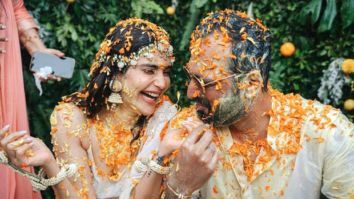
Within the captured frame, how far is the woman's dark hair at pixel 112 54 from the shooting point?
320 centimetres

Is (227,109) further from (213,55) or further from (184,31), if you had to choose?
(184,31)

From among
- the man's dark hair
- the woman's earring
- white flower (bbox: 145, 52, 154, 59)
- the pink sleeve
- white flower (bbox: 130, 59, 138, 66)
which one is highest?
the man's dark hair

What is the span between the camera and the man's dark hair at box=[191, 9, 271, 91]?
2.43 m

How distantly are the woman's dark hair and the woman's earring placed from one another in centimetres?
3

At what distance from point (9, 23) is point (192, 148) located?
1.79 m

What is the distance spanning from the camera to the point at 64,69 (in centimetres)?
361

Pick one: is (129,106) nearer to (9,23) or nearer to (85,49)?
(9,23)

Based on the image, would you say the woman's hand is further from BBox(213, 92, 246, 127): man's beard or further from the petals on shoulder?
BBox(213, 92, 246, 127): man's beard

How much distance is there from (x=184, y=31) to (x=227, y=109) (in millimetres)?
1961

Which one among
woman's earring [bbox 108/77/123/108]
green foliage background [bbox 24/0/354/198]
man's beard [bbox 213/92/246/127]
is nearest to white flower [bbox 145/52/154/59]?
woman's earring [bbox 108/77/123/108]

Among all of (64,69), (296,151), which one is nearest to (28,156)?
(64,69)

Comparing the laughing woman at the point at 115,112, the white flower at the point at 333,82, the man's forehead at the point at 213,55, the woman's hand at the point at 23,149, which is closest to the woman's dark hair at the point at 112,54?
the laughing woman at the point at 115,112

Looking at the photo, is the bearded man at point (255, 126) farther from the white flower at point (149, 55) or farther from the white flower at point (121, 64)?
the white flower at point (121, 64)

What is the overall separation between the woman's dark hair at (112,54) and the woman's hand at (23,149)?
2.08 ft
